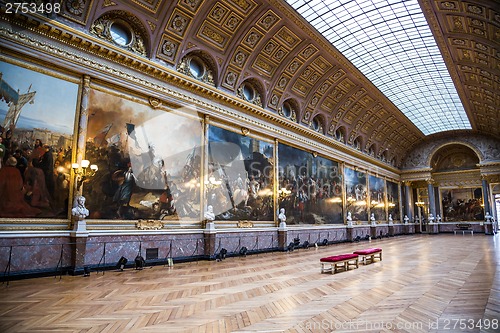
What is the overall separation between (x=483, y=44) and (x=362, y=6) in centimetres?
635

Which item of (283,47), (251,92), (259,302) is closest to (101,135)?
(259,302)

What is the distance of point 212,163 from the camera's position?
15828mm

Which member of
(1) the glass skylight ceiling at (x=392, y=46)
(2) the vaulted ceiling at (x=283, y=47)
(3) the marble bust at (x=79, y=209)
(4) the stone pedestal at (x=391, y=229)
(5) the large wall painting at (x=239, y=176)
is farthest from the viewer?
(4) the stone pedestal at (x=391, y=229)

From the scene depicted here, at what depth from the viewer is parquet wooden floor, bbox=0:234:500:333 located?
5066mm

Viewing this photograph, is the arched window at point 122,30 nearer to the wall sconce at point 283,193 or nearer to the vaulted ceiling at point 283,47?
the vaulted ceiling at point 283,47

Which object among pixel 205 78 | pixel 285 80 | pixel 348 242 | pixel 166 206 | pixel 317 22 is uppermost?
pixel 317 22

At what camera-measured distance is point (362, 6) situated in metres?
17.3

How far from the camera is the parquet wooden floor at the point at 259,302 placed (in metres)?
5.07

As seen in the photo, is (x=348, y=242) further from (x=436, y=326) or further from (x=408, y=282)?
(x=436, y=326)

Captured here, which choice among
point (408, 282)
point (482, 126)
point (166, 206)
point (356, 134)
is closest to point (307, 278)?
point (408, 282)

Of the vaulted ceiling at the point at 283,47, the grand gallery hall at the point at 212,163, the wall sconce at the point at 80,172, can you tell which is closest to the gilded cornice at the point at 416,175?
the vaulted ceiling at the point at 283,47

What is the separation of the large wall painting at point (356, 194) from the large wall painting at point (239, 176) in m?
11.4

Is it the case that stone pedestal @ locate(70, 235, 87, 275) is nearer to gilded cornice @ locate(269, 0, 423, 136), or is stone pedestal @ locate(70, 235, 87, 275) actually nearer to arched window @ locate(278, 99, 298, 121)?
gilded cornice @ locate(269, 0, 423, 136)

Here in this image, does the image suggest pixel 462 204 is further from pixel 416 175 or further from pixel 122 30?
pixel 122 30
